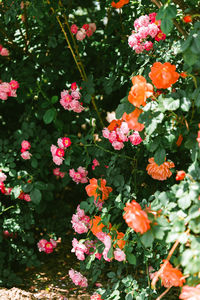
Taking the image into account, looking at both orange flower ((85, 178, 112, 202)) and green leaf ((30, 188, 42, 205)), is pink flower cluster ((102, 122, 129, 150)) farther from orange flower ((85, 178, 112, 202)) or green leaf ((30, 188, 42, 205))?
green leaf ((30, 188, 42, 205))

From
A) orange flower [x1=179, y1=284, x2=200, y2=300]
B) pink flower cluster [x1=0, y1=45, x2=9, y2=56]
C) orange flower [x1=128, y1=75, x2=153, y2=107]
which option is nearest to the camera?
orange flower [x1=179, y1=284, x2=200, y2=300]

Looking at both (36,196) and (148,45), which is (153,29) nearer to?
(148,45)

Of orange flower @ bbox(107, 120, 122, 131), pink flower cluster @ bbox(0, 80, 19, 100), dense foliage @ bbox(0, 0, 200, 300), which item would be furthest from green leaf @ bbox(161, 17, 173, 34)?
pink flower cluster @ bbox(0, 80, 19, 100)

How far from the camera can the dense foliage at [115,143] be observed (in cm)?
140

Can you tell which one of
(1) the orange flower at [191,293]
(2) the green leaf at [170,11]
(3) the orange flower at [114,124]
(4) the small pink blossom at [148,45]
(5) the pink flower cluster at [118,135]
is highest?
(4) the small pink blossom at [148,45]

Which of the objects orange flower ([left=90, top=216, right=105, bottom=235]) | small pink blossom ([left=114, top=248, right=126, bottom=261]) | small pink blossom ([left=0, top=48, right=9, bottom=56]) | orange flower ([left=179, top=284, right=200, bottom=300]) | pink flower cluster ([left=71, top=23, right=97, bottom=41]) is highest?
small pink blossom ([left=0, top=48, right=9, bottom=56])

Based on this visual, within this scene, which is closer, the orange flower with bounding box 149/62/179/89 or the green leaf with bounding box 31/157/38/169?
the orange flower with bounding box 149/62/179/89

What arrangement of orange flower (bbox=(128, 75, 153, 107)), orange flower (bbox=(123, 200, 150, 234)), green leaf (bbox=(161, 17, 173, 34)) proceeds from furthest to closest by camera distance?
orange flower (bbox=(128, 75, 153, 107))
green leaf (bbox=(161, 17, 173, 34))
orange flower (bbox=(123, 200, 150, 234))

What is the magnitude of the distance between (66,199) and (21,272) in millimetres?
756

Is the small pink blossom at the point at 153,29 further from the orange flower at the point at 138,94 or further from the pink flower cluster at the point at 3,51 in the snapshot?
the pink flower cluster at the point at 3,51

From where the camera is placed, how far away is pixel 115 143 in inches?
79.7

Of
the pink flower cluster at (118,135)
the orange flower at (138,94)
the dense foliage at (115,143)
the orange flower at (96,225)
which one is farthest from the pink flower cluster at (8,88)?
the orange flower at (138,94)

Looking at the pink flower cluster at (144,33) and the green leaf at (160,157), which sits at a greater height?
the pink flower cluster at (144,33)

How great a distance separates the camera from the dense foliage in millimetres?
1401
